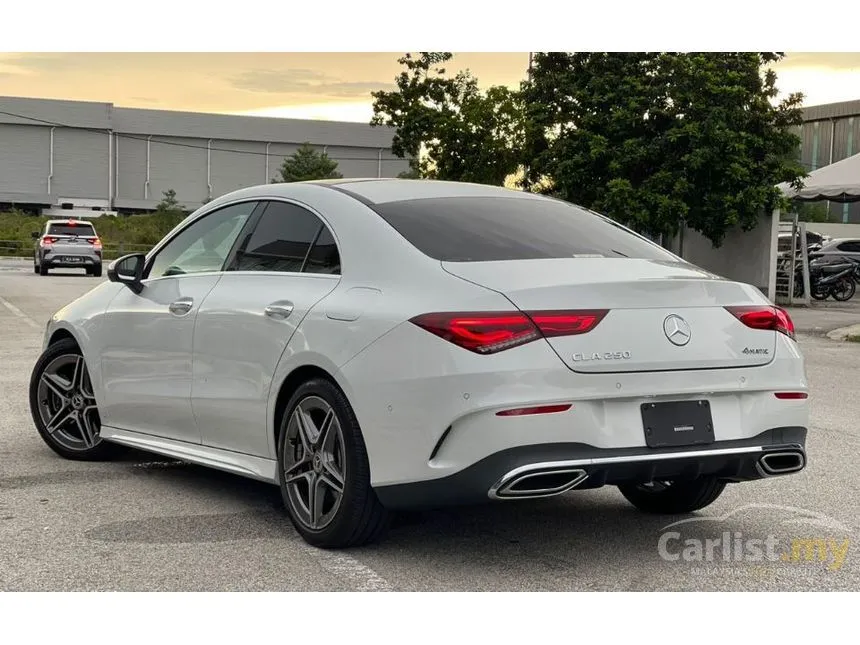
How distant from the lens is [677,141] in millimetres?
29297

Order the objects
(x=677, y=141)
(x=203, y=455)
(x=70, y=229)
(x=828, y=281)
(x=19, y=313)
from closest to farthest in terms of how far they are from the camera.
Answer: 1. (x=203, y=455)
2. (x=19, y=313)
3. (x=677, y=141)
4. (x=828, y=281)
5. (x=70, y=229)

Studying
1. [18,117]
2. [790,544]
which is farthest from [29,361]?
[18,117]

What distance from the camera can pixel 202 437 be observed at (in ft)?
20.2

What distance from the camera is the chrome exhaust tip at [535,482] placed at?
4.59 m

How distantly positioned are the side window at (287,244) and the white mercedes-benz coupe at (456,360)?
0.01m

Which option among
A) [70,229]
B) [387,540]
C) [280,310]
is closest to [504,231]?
[280,310]

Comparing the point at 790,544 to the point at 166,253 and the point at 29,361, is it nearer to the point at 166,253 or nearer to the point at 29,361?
the point at 166,253

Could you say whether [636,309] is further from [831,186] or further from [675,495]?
[831,186]

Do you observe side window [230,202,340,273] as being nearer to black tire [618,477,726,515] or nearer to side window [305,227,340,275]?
side window [305,227,340,275]

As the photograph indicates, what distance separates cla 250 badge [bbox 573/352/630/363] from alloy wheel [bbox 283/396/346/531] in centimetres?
102

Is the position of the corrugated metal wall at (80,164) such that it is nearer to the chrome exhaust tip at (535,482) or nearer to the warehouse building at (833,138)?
the warehouse building at (833,138)

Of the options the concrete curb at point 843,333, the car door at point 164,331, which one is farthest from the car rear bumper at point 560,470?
the concrete curb at point 843,333

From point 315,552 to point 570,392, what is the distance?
52.2 inches

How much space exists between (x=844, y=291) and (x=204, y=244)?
27.2 meters
